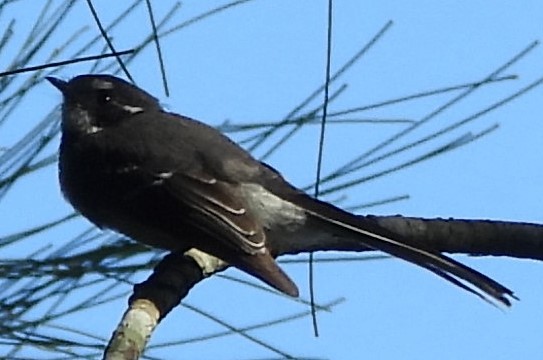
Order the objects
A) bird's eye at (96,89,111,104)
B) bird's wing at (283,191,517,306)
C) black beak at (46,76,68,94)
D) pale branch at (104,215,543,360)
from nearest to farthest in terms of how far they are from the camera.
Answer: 1. pale branch at (104,215,543,360)
2. bird's wing at (283,191,517,306)
3. black beak at (46,76,68,94)
4. bird's eye at (96,89,111,104)

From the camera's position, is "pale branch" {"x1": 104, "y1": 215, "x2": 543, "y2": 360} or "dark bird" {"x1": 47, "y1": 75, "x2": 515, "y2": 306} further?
"dark bird" {"x1": 47, "y1": 75, "x2": 515, "y2": 306}

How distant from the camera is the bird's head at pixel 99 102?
229 centimetres

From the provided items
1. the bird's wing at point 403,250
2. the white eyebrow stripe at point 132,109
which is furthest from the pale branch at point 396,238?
the white eyebrow stripe at point 132,109

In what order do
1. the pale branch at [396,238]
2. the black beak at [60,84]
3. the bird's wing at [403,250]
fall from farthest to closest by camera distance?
the black beak at [60,84] → the bird's wing at [403,250] → the pale branch at [396,238]

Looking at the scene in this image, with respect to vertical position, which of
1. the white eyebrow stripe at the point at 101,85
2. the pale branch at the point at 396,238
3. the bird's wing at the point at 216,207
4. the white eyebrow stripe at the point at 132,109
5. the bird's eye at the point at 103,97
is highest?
the white eyebrow stripe at the point at 101,85

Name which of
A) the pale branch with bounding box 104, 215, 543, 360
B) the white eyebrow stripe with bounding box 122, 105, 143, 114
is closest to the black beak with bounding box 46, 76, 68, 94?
the white eyebrow stripe with bounding box 122, 105, 143, 114

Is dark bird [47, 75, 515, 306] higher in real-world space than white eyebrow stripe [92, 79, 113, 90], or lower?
lower

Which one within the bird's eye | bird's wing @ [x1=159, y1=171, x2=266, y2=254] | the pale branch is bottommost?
the pale branch

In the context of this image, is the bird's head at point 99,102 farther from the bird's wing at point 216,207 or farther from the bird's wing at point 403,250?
the bird's wing at point 403,250

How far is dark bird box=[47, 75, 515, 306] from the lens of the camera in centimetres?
172

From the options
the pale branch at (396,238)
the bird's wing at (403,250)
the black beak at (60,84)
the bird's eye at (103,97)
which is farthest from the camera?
the bird's eye at (103,97)

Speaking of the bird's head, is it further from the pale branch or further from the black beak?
the pale branch

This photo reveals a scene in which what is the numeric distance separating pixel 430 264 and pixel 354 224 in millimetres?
140

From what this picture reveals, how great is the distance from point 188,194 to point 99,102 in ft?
1.53
